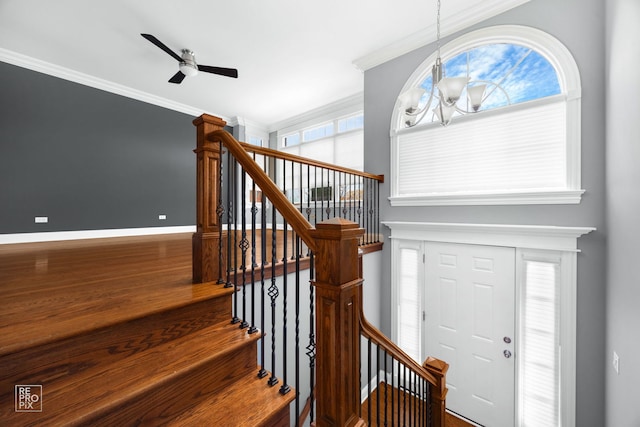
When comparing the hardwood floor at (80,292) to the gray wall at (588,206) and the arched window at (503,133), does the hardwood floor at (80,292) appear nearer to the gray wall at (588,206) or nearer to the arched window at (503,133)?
the arched window at (503,133)

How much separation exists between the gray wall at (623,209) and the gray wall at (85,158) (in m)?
6.40

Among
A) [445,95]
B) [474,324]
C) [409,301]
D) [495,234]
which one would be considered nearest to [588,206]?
[495,234]

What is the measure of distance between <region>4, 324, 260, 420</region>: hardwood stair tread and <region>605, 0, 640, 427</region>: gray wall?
241cm

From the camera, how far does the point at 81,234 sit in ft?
14.1

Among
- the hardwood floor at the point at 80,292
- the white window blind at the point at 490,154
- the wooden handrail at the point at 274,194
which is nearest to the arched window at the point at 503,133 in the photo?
the white window blind at the point at 490,154

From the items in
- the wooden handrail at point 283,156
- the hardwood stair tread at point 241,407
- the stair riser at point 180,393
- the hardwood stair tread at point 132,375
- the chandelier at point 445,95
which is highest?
the chandelier at point 445,95

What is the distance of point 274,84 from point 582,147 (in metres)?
4.46

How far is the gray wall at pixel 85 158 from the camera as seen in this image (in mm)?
3738

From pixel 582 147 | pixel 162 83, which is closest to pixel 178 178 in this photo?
pixel 162 83

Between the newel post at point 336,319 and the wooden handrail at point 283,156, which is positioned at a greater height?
the wooden handrail at point 283,156

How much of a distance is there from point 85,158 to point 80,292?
4.09 metres

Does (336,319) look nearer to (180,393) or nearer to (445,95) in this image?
(180,393)

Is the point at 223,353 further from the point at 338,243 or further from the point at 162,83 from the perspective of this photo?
the point at 162,83

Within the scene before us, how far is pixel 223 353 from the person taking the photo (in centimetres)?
120
